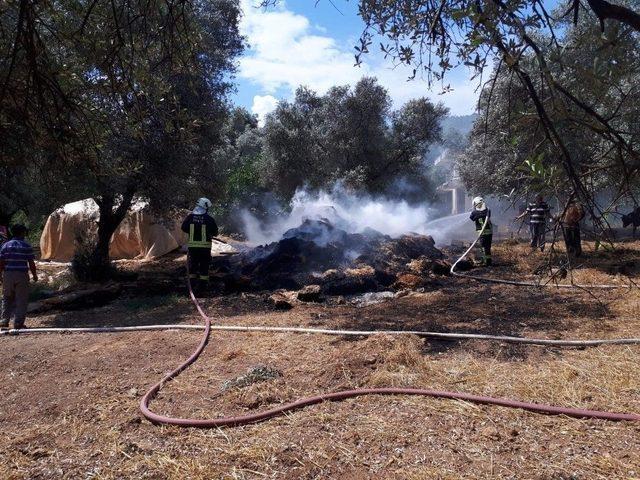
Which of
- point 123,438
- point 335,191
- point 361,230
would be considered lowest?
point 123,438

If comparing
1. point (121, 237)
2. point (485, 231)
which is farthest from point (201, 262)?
point (121, 237)

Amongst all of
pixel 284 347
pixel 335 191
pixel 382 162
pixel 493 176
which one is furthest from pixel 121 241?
pixel 284 347

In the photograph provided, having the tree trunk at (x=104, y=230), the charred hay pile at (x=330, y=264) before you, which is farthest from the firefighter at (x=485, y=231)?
the tree trunk at (x=104, y=230)

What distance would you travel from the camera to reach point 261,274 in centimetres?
1048

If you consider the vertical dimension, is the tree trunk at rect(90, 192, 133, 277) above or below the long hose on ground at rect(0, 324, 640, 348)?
above

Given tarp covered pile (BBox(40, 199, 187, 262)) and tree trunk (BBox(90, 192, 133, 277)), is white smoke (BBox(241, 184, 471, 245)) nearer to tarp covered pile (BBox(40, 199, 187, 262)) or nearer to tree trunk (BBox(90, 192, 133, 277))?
tarp covered pile (BBox(40, 199, 187, 262))

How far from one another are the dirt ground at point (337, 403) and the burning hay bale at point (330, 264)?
2695 millimetres

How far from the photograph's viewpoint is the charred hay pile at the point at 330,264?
966 cm

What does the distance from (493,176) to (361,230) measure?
4.06 m

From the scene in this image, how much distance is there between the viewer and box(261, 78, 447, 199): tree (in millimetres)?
18766

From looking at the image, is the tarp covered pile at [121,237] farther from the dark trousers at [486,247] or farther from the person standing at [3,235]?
the dark trousers at [486,247]

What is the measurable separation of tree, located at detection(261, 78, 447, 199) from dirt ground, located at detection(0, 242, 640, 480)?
12.6 meters

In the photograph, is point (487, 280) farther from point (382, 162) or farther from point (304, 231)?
point (382, 162)

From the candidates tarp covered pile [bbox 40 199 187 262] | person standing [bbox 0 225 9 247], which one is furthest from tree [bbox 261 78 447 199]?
person standing [bbox 0 225 9 247]
